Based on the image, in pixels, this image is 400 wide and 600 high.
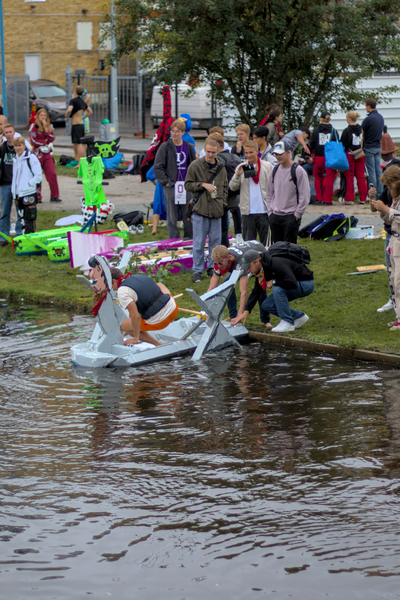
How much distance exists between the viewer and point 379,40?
17.4 m

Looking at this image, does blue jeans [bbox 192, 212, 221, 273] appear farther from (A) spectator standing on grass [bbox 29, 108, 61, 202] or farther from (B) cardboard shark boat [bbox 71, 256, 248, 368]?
(A) spectator standing on grass [bbox 29, 108, 61, 202]

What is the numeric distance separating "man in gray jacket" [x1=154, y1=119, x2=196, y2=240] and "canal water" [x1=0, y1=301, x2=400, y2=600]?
4956 millimetres

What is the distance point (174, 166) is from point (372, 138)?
457cm

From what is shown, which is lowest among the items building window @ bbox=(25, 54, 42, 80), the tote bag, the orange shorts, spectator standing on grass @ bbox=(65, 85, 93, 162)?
the orange shorts

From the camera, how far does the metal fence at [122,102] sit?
1142 inches

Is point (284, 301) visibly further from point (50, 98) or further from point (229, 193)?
point (50, 98)

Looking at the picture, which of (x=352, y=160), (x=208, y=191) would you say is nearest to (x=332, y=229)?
(x=352, y=160)

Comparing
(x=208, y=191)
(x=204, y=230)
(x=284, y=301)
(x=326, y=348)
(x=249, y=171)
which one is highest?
(x=249, y=171)

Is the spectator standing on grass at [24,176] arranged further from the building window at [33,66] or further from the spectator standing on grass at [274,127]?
the building window at [33,66]

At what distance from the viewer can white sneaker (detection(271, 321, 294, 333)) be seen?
9.06 m

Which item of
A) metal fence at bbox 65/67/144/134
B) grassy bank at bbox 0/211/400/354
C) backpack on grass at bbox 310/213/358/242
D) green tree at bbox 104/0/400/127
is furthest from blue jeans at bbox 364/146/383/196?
metal fence at bbox 65/67/144/134

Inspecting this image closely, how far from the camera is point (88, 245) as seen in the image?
12227 millimetres

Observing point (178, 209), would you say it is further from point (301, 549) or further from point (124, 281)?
point (301, 549)

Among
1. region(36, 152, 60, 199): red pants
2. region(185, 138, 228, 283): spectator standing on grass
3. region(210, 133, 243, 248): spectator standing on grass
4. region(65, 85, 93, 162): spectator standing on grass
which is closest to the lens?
region(185, 138, 228, 283): spectator standing on grass
